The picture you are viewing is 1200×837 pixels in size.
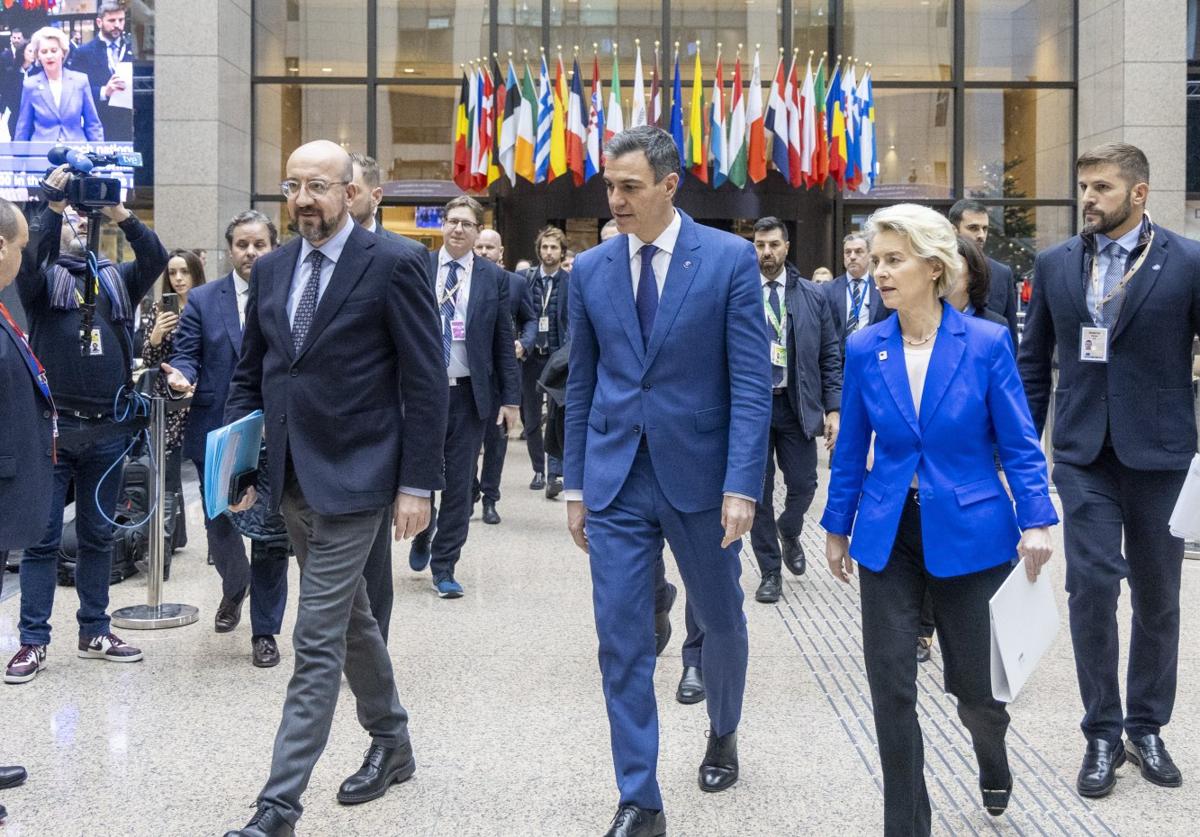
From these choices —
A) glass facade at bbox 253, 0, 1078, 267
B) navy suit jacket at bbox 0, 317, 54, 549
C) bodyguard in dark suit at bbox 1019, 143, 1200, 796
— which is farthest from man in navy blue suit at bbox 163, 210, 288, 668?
glass facade at bbox 253, 0, 1078, 267

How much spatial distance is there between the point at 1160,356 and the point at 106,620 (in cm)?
480

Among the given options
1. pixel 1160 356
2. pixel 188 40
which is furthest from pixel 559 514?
pixel 188 40

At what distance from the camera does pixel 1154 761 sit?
16.2ft

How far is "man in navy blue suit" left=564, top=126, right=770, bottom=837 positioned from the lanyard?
142 centimetres

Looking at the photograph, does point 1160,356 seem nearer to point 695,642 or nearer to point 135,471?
point 695,642

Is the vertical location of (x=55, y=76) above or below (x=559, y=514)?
above

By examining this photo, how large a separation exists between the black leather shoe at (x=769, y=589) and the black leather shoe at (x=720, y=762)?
3.03 meters

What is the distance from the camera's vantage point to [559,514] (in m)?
11.4

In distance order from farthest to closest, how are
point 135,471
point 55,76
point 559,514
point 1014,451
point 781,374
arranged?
point 55,76 → point 559,514 → point 135,471 → point 781,374 → point 1014,451

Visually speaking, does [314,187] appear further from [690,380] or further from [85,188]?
[85,188]

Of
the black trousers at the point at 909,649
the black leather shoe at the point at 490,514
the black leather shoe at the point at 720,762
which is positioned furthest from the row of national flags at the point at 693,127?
the black trousers at the point at 909,649

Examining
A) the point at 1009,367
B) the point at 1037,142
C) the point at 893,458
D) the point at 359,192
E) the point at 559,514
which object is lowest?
Answer: the point at 559,514

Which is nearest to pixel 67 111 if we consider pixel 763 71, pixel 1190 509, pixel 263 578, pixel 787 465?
pixel 763 71

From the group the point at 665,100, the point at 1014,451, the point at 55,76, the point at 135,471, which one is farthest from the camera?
the point at 665,100
